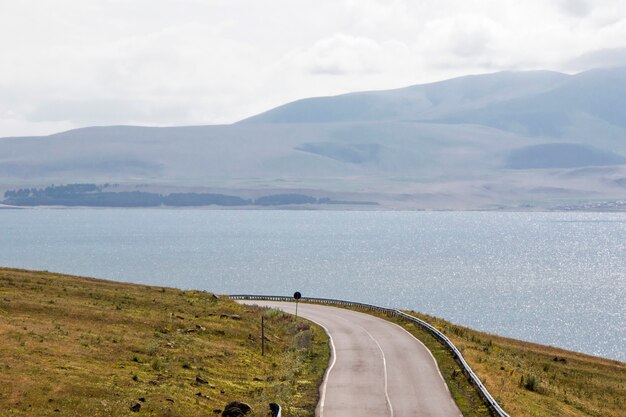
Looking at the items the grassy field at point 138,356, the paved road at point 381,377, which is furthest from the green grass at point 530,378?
the grassy field at point 138,356

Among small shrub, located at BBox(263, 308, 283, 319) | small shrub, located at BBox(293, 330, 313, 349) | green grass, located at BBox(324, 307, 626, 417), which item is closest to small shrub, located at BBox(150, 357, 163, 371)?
green grass, located at BBox(324, 307, 626, 417)

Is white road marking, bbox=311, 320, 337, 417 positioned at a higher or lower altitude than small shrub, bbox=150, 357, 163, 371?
lower

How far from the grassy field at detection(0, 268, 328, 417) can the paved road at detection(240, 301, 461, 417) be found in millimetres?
1248

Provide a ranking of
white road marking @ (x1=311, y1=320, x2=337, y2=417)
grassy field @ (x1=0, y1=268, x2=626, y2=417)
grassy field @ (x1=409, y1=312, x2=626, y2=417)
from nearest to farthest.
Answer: grassy field @ (x1=0, y1=268, x2=626, y2=417) < white road marking @ (x1=311, y1=320, x2=337, y2=417) < grassy field @ (x1=409, y1=312, x2=626, y2=417)

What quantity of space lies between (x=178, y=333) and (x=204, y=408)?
57.3 feet

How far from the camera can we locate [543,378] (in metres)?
58.0

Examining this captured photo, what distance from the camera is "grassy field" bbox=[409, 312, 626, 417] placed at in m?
44.9

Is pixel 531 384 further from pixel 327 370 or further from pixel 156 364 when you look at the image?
pixel 156 364

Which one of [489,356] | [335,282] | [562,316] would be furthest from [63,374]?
[335,282]

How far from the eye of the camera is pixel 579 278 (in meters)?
198

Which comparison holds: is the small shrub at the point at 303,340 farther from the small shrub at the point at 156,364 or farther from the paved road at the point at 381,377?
the small shrub at the point at 156,364

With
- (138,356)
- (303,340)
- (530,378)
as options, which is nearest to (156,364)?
(138,356)

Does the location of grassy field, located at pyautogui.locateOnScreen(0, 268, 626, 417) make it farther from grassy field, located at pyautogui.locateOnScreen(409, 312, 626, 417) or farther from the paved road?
the paved road

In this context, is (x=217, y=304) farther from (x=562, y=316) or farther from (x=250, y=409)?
(x=562, y=316)
